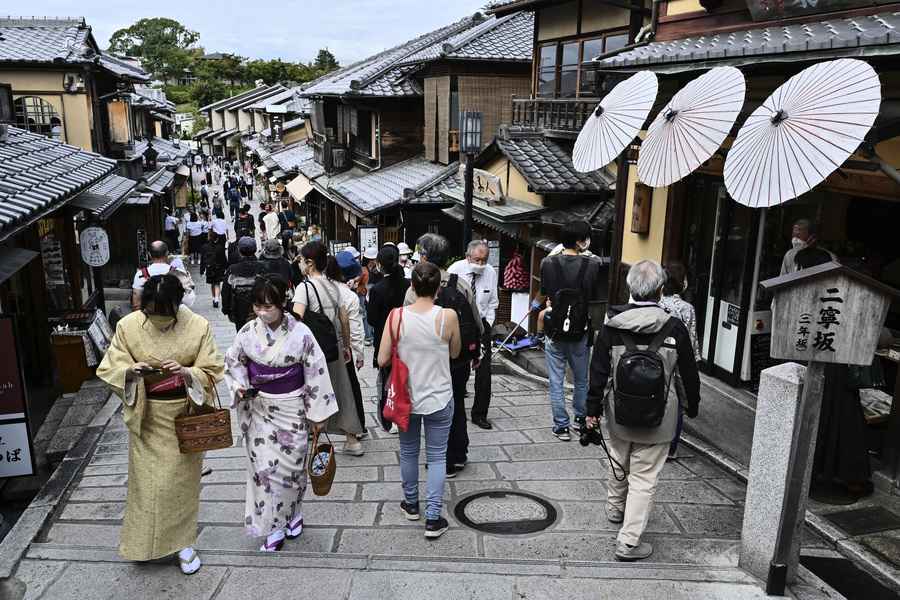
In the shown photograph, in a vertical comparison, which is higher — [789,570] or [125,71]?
[125,71]

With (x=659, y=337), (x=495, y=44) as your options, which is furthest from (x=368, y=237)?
(x=659, y=337)

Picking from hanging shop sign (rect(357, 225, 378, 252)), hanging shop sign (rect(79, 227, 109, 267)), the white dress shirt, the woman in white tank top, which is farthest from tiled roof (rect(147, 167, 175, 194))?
the woman in white tank top

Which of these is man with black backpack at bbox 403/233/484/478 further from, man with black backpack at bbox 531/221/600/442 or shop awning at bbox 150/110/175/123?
shop awning at bbox 150/110/175/123

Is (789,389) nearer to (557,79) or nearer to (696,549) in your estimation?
(696,549)

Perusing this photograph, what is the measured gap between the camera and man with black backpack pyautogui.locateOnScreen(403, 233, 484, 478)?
6086 millimetres

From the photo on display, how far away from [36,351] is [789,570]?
11.1 metres

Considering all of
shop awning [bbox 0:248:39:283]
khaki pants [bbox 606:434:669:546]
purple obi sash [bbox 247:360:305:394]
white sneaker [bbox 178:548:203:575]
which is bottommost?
white sneaker [bbox 178:548:203:575]

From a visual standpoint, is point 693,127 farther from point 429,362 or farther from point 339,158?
point 339,158

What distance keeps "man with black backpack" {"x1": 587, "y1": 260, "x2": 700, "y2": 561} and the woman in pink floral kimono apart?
82.1 inches

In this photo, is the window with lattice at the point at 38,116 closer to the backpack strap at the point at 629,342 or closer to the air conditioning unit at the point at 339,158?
the air conditioning unit at the point at 339,158

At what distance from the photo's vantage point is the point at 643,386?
470cm

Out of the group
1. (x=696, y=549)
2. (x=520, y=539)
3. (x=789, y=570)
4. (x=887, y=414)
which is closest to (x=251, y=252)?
(x=520, y=539)

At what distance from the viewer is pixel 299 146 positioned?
36.9 meters

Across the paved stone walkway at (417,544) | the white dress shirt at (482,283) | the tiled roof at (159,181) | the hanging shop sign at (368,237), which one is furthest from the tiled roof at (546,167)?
the tiled roof at (159,181)
